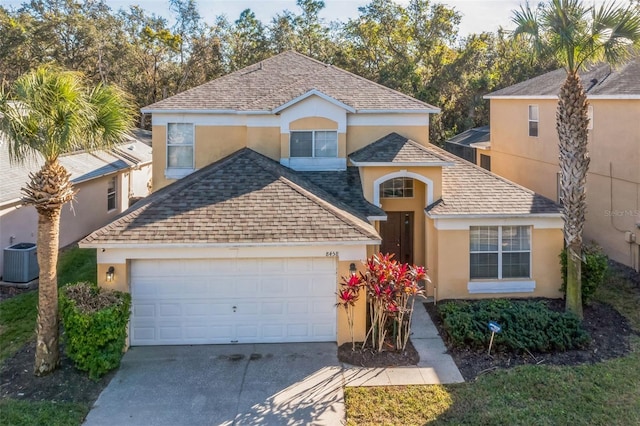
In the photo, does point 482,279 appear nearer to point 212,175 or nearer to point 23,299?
point 212,175

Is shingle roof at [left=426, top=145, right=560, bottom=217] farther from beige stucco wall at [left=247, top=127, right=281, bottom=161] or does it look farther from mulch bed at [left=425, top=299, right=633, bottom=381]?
beige stucco wall at [left=247, top=127, right=281, bottom=161]

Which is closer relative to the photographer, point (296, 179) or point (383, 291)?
point (383, 291)

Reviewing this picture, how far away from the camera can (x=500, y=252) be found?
14.0m

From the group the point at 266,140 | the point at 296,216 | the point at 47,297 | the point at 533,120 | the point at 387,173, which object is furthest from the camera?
the point at 533,120

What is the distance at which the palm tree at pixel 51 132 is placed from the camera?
29.0 ft

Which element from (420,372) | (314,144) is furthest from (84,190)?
(420,372)

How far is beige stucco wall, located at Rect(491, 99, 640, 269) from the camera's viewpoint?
1587cm

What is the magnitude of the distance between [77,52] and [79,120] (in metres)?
33.4

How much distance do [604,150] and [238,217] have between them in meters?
14.0

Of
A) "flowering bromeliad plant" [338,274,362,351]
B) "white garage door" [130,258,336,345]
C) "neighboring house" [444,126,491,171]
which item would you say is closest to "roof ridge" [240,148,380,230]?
"white garage door" [130,258,336,345]

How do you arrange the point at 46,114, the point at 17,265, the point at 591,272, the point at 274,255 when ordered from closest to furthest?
1. the point at 46,114
2. the point at 274,255
3. the point at 591,272
4. the point at 17,265

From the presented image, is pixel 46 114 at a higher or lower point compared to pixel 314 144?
lower

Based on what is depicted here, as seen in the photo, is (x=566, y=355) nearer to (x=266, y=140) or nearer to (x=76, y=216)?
(x=266, y=140)

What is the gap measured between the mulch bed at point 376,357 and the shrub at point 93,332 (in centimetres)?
490
